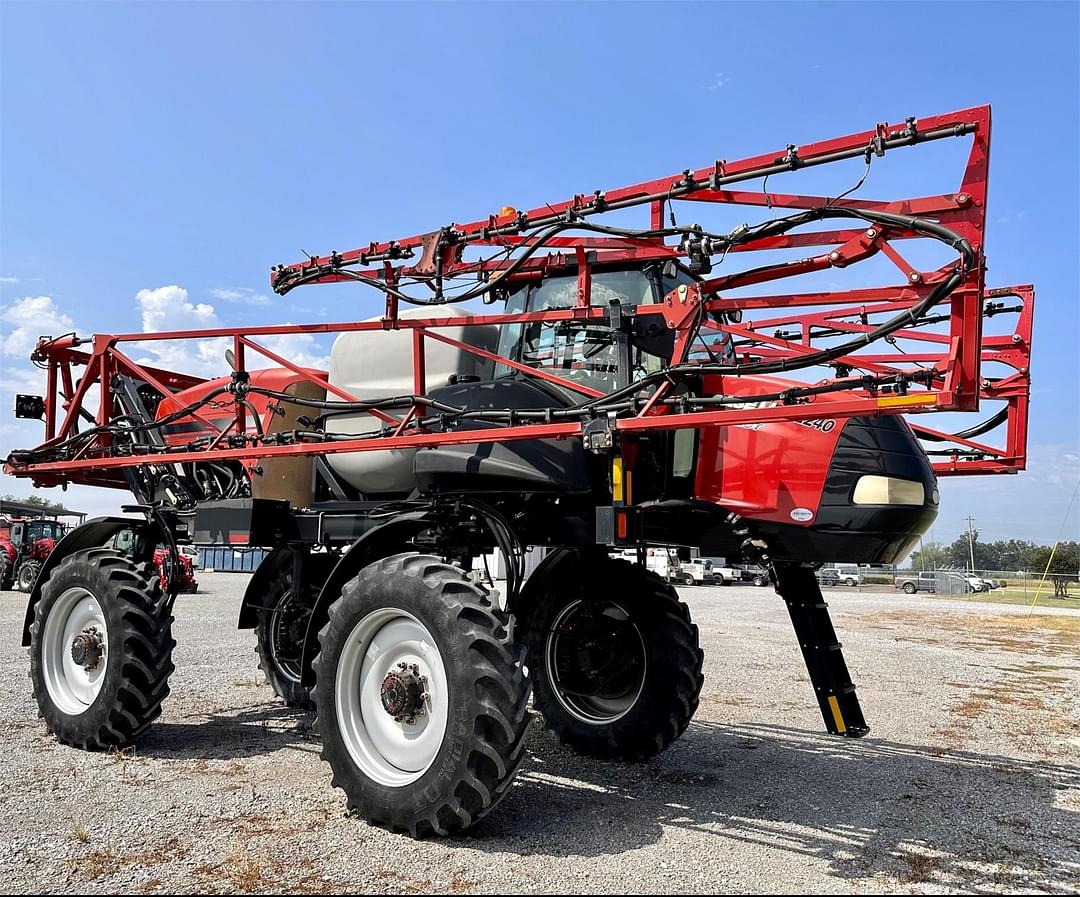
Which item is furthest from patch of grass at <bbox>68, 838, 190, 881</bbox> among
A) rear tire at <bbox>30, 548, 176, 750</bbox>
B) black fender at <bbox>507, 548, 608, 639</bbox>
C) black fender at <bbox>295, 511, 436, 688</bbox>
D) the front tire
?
black fender at <bbox>507, 548, 608, 639</bbox>

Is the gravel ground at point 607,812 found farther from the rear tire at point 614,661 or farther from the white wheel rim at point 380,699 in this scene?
the white wheel rim at point 380,699

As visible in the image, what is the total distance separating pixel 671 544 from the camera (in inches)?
217

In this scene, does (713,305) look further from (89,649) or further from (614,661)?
(89,649)

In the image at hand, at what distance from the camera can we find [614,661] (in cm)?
672

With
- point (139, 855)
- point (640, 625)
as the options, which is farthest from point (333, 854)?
point (640, 625)

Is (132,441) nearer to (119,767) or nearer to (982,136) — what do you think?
(119,767)

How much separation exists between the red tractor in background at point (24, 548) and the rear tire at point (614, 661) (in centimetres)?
2306

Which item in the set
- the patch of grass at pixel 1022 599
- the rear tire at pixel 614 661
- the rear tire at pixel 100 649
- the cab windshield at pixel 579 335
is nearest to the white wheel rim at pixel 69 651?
the rear tire at pixel 100 649

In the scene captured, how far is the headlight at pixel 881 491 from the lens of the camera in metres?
4.78

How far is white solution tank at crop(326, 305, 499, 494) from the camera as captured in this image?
6297 millimetres

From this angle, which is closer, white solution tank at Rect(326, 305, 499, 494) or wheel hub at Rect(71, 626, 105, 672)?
white solution tank at Rect(326, 305, 499, 494)

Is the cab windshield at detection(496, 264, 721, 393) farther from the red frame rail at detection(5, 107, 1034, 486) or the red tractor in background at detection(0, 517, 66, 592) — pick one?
the red tractor in background at detection(0, 517, 66, 592)

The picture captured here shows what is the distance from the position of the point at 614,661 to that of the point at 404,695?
7.13 feet

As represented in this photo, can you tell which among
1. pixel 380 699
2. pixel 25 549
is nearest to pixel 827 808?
pixel 380 699
